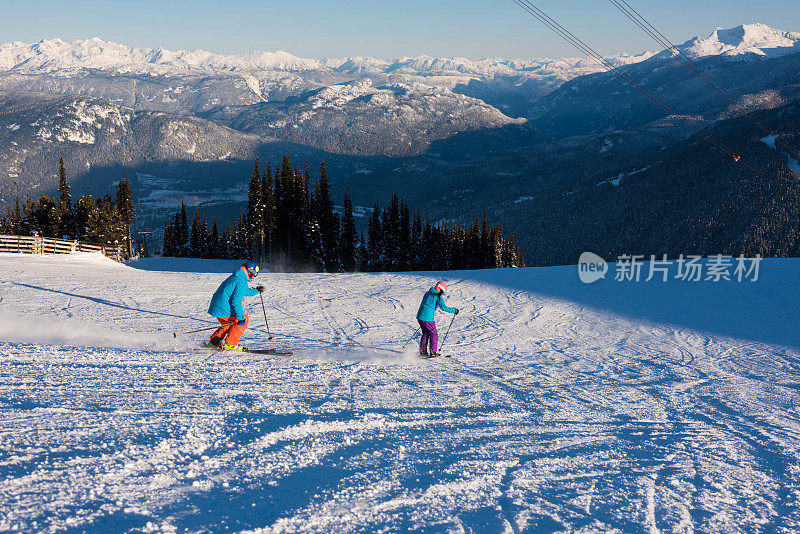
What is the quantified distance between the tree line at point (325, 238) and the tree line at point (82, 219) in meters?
10.3

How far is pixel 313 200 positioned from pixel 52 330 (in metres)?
43.0

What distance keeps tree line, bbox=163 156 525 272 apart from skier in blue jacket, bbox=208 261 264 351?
40220 millimetres

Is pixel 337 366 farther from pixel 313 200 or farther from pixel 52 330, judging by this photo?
pixel 313 200

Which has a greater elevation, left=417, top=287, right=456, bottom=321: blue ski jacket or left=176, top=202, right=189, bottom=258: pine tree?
left=176, top=202, right=189, bottom=258: pine tree

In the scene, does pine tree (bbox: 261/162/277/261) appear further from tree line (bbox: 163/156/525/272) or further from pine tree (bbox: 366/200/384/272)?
pine tree (bbox: 366/200/384/272)

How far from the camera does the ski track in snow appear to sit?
4.05 m

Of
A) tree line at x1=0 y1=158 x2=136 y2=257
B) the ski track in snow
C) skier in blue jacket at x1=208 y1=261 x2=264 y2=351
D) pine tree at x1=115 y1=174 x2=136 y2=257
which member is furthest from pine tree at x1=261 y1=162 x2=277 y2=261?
skier in blue jacket at x1=208 y1=261 x2=264 y2=351

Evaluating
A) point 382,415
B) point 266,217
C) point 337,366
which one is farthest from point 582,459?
point 266,217

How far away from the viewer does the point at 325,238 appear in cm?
5141

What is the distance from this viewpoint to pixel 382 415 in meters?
6.46

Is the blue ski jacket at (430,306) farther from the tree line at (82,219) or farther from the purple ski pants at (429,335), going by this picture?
the tree line at (82,219)

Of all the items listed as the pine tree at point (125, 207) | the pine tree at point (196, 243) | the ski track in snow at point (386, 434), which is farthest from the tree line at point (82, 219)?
the ski track in snow at point (386, 434)

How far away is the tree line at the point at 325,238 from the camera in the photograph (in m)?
51.2

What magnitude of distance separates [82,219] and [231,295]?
2168 inches
